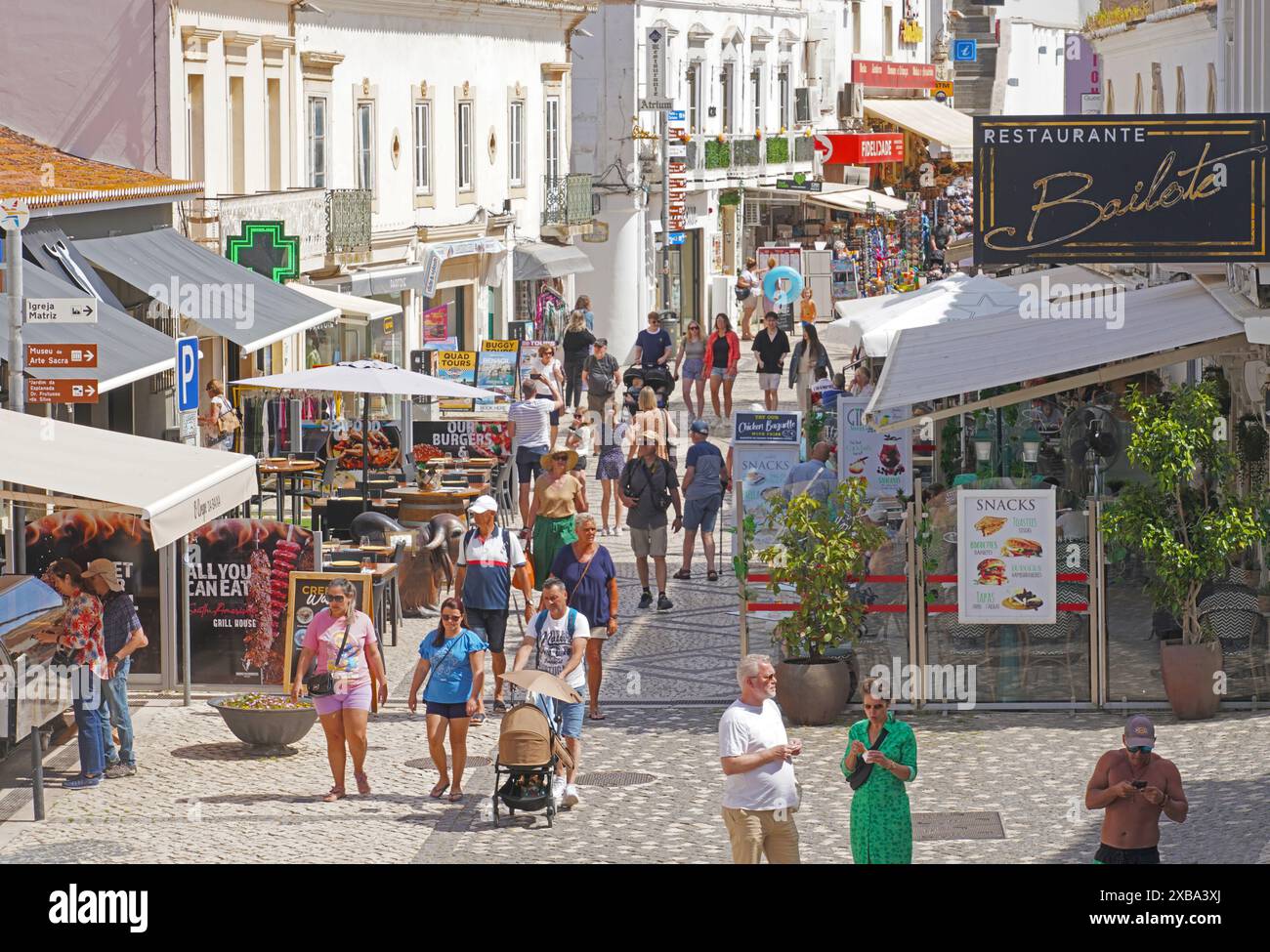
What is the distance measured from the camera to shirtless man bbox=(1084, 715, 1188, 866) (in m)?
10.6

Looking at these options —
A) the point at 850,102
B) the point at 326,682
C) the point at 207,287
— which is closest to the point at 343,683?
the point at 326,682

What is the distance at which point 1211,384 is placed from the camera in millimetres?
16750

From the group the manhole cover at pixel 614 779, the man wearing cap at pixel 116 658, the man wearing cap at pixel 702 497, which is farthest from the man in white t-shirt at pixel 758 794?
the man wearing cap at pixel 702 497

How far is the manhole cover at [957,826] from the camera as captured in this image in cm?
1320

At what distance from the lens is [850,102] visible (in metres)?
69.9

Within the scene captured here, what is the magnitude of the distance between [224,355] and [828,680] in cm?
1498

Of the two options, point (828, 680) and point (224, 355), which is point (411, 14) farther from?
point (828, 680)

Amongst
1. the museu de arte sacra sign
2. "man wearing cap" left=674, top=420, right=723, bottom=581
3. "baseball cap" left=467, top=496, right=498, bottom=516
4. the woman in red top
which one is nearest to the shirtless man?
"baseball cap" left=467, top=496, right=498, bottom=516

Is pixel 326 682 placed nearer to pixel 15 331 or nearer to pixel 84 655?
pixel 84 655

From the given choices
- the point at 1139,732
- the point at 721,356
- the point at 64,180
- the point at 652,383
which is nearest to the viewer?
the point at 1139,732

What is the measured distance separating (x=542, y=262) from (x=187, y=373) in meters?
24.9

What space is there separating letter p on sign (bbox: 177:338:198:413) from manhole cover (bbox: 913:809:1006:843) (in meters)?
7.69

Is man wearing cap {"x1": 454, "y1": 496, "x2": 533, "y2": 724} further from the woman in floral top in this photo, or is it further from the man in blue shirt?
the man in blue shirt

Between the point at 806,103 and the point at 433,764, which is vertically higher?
the point at 806,103
